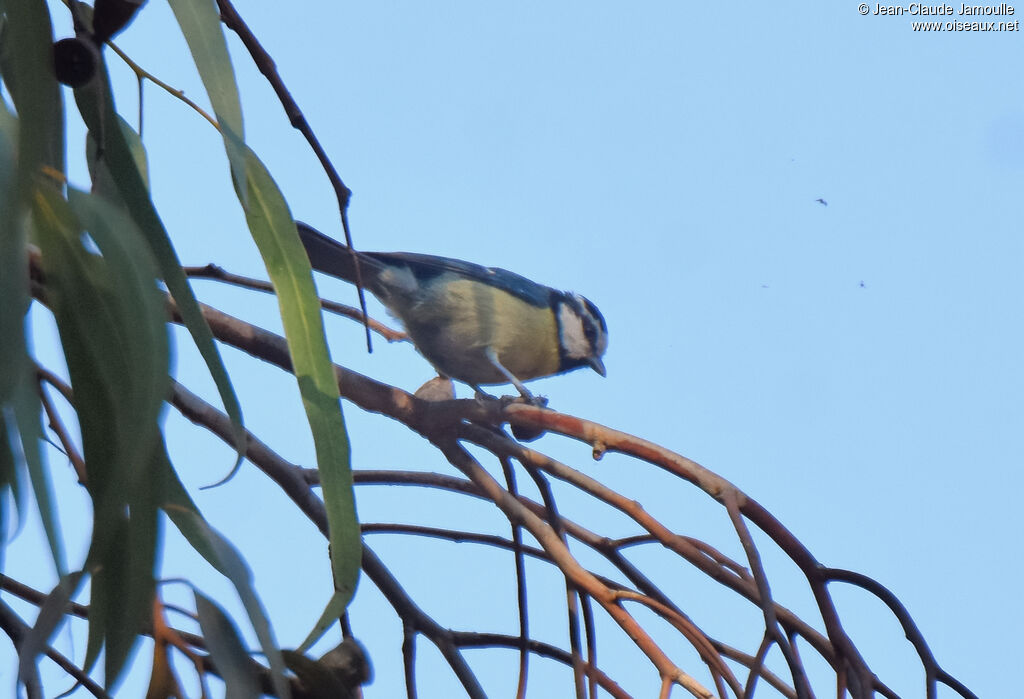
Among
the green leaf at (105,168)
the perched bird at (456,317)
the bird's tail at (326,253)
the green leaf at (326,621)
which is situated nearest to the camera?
the green leaf at (326,621)

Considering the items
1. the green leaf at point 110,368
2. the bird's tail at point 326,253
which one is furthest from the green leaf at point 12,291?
the bird's tail at point 326,253

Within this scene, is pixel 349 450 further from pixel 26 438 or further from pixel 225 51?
pixel 225 51

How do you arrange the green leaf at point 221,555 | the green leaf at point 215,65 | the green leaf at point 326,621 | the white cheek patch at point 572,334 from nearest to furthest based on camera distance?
the green leaf at point 221,555, the green leaf at point 326,621, the green leaf at point 215,65, the white cheek patch at point 572,334

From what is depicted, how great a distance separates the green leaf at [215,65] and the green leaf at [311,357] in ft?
0.24

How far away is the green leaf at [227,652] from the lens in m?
1.04

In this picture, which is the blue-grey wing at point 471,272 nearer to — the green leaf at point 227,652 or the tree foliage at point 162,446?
the tree foliage at point 162,446

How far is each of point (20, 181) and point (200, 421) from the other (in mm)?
698

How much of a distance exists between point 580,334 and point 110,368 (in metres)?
2.66

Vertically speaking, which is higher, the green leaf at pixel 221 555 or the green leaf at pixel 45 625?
the green leaf at pixel 221 555

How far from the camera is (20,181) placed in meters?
0.88

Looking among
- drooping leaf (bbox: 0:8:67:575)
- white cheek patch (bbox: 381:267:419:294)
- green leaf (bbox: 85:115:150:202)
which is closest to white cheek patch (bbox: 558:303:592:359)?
white cheek patch (bbox: 381:267:419:294)

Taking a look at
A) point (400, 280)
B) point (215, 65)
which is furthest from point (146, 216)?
point (400, 280)

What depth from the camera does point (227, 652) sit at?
3.55ft

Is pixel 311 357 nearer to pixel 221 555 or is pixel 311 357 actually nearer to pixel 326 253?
pixel 221 555
